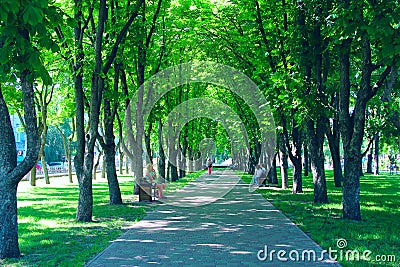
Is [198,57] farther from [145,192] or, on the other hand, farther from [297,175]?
[145,192]

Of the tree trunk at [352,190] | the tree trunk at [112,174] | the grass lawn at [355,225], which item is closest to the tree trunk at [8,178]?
the grass lawn at [355,225]

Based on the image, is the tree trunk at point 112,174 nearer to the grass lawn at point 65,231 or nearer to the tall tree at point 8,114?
the grass lawn at point 65,231

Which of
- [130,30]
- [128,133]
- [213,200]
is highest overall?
[130,30]

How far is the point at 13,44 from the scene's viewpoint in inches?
299

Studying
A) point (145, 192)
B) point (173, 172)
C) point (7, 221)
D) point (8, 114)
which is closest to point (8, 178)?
point (7, 221)

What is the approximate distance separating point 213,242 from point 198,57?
2001 centimetres

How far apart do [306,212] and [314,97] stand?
3520 mm

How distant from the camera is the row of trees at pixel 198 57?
27.0ft

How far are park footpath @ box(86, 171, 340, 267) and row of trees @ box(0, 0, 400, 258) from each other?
2027mm

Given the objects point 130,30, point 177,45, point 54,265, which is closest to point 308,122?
point 130,30

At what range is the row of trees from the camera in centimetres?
823

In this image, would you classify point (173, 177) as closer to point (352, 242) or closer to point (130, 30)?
point (130, 30)

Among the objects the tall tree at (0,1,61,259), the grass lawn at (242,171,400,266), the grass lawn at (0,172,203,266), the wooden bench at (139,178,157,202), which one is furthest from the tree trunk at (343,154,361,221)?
the wooden bench at (139,178,157,202)

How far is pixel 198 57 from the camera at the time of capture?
28344 millimetres
